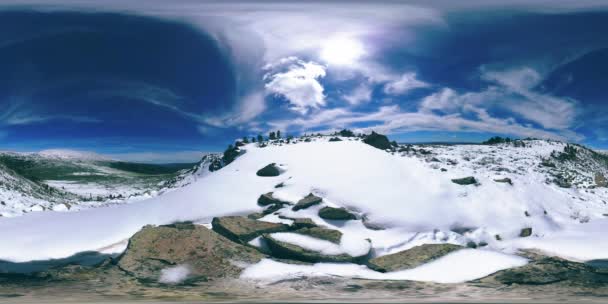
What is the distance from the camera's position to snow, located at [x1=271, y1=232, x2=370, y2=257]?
18094 millimetres

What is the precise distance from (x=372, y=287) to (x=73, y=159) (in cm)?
15729

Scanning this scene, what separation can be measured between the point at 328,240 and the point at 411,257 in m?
2.75

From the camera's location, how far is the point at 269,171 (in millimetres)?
26750

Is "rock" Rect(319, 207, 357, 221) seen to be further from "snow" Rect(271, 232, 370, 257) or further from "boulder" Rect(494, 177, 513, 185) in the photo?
"boulder" Rect(494, 177, 513, 185)

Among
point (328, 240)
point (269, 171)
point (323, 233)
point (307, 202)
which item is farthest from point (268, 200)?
point (328, 240)

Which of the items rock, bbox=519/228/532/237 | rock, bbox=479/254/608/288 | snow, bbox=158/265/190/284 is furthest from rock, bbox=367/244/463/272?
snow, bbox=158/265/190/284

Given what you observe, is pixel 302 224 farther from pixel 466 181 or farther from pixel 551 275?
pixel 466 181

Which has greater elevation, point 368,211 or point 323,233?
point 368,211

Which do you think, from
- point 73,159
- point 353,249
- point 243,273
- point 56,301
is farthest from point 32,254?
point 73,159

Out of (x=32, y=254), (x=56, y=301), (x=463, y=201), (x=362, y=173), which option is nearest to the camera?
(x=56, y=301)

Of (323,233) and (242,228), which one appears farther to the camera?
(242,228)

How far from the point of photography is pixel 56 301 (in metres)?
14.0

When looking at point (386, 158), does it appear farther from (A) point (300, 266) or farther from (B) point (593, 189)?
(B) point (593, 189)

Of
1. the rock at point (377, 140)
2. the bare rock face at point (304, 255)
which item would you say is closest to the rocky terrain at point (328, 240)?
the bare rock face at point (304, 255)
